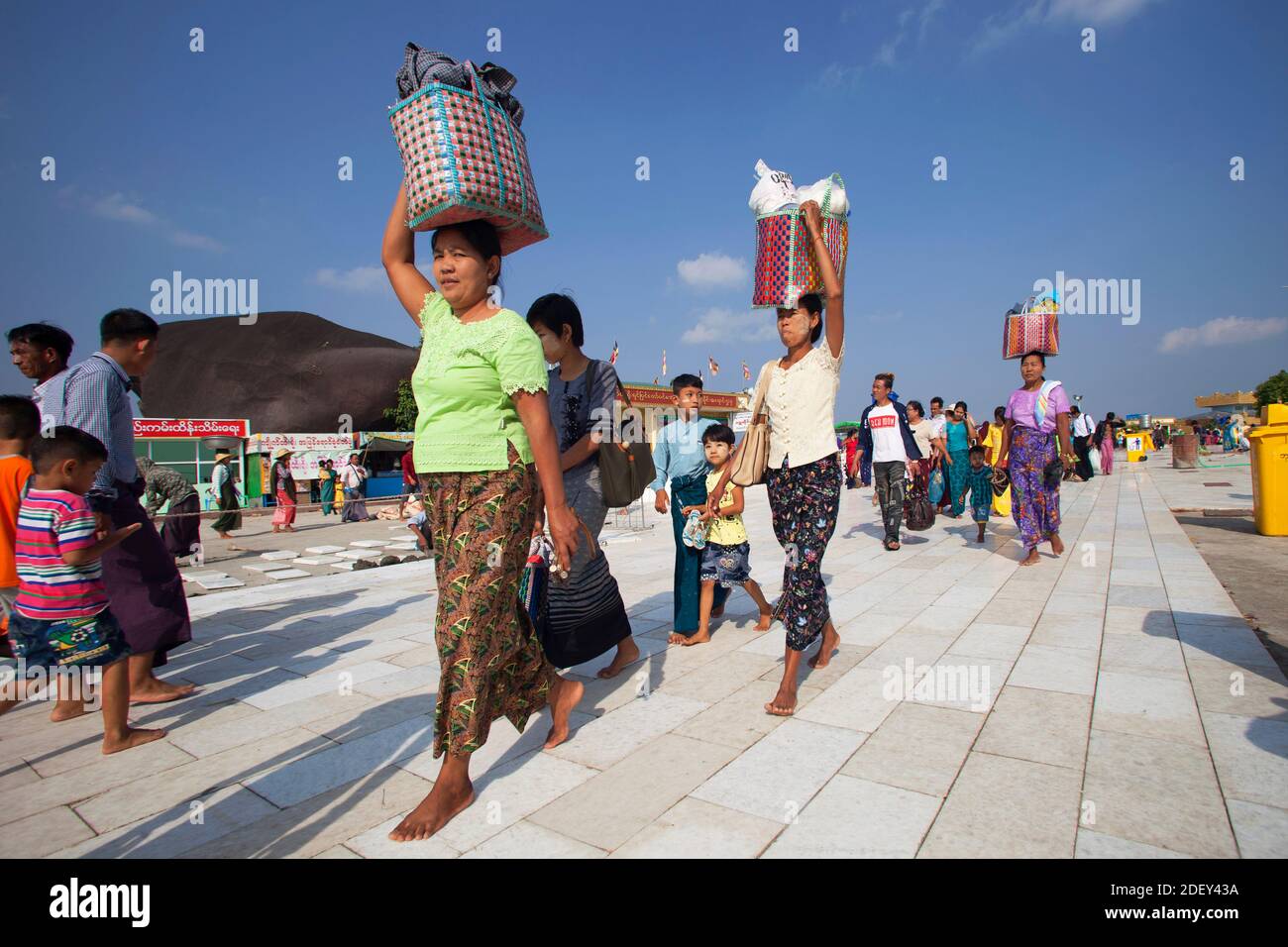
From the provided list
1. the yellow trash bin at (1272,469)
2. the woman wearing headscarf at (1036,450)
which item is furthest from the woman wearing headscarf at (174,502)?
the yellow trash bin at (1272,469)

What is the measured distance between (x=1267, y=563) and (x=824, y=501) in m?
5.90

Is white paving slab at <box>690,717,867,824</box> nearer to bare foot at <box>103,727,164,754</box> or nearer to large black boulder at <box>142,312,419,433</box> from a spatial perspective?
bare foot at <box>103,727,164,754</box>

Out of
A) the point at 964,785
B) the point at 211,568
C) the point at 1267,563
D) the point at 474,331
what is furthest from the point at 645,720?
the point at 211,568

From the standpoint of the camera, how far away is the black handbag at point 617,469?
132 inches

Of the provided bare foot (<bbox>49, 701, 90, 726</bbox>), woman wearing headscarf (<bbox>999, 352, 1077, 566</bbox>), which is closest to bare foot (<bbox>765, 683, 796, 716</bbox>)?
bare foot (<bbox>49, 701, 90, 726</bbox>)

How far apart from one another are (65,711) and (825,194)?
4633 millimetres

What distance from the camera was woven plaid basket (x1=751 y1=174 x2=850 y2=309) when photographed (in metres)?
3.03

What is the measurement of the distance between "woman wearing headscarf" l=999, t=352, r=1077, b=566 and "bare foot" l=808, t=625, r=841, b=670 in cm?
371

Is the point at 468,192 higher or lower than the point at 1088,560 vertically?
higher

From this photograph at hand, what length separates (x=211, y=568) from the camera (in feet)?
30.3

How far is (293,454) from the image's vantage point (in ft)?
87.9

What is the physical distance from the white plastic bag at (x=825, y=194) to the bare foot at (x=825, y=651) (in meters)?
2.27

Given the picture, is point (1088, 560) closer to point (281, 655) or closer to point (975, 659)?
point (975, 659)

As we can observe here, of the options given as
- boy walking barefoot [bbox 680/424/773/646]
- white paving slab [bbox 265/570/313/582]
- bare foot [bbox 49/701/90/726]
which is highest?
boy walking barefoot [bbox 680/424/773/646]
